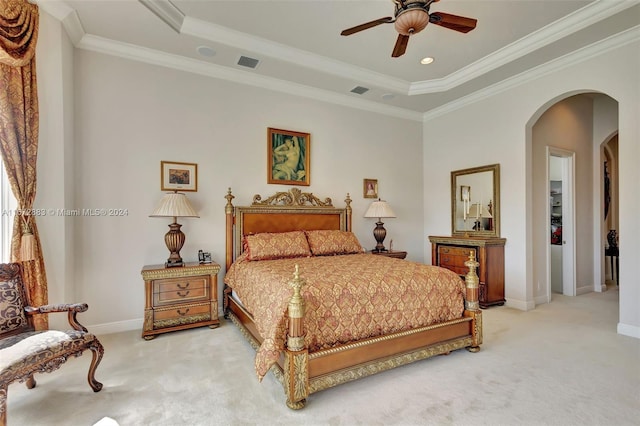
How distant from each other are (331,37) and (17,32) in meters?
2.89

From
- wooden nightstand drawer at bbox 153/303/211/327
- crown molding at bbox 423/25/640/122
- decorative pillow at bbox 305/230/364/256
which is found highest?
crown molding at bbox 423/25/640/122

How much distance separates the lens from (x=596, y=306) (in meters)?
4.38

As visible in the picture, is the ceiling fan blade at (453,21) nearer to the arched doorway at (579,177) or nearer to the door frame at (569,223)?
the arched doorway at (579,177)

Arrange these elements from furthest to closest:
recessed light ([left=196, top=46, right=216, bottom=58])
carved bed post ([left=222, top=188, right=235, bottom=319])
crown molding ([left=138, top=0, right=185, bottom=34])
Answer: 1. carved bed post ([left=222, top=188, right=235, bottom=319])
2. recessed light ([left=196, top=46, right=216, bottom=58])
3. crown molding ([left=138, top=0, right=185, bottom=34])

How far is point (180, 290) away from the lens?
3.41m

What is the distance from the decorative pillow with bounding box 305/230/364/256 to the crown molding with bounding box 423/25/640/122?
9.94ft

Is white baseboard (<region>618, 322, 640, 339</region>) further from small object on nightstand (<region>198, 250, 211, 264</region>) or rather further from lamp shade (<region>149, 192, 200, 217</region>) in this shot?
lamp shade (<region>149, 192, 200, 217</region>)

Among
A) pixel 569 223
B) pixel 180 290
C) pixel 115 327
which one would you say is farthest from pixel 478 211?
pixel 115 327

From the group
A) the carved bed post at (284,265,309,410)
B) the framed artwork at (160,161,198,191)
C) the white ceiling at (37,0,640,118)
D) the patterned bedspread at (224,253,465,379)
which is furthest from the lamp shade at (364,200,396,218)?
the carved bed post at (284,265,309,410)

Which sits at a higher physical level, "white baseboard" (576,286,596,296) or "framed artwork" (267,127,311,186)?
"framed artwork" (267,127,311,186)

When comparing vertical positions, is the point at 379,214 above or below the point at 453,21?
below

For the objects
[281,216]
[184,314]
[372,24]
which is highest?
[372,24]

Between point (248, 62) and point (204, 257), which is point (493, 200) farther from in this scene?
point (204, 257)

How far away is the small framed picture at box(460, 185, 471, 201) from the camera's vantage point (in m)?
5.08
